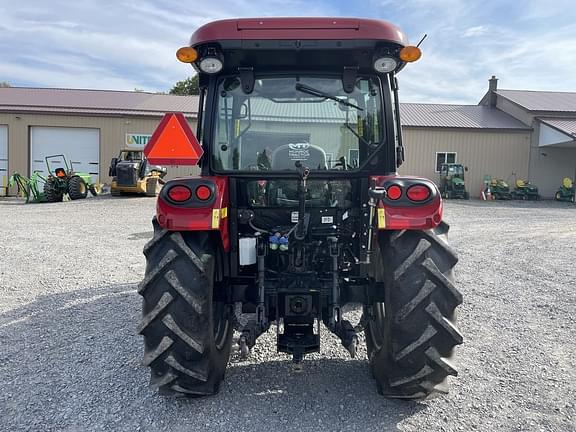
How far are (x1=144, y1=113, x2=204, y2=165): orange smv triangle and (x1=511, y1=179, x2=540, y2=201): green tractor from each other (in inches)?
973

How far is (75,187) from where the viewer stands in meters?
19.5

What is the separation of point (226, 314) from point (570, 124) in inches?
1070

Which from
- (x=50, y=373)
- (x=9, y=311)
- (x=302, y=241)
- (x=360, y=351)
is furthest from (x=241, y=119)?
(x=9, y=311)

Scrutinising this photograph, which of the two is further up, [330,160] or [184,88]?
[184,88]

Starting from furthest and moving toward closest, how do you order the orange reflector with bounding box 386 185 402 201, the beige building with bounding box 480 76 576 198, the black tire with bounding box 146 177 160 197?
1. the beige building with bounding box 480 76 576 198
2. the black tire with bounding box 146 177 160 197
3. the orange reflector with bounding box 386 185 402 201

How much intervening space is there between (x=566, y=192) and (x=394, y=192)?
81.7 feet

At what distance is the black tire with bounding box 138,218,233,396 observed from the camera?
116 inches

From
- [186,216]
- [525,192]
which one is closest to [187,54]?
[186,216]

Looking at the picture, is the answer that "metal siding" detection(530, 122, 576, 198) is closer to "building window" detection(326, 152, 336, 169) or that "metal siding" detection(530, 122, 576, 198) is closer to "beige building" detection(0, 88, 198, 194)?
"beige building" detection(0, 88, 198, 194)

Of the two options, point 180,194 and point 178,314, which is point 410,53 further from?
point 178,314

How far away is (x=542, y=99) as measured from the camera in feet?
96.1

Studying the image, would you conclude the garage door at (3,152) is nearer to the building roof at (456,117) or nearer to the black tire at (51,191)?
the black tire at (51,191)

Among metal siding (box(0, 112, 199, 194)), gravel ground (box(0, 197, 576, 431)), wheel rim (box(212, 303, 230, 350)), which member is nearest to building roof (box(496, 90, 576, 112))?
metal siding (box(0, 112, 199, 194))

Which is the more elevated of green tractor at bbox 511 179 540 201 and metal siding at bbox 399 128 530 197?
metal siding at bbox 399 128 530 197
